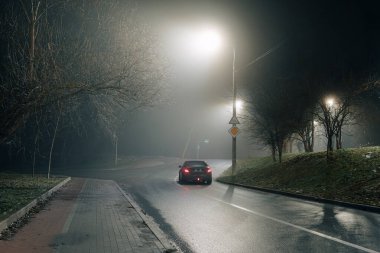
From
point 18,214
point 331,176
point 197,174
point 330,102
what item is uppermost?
point 330,102

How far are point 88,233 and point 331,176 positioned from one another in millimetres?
13261

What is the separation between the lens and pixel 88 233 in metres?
8.60

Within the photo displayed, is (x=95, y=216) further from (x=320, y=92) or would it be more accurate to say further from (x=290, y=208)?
(x=320, y=92)

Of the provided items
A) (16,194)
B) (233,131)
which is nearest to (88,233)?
(16,194)

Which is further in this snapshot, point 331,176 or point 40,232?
point 331,176

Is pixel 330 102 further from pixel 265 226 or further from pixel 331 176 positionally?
pixel 265 226

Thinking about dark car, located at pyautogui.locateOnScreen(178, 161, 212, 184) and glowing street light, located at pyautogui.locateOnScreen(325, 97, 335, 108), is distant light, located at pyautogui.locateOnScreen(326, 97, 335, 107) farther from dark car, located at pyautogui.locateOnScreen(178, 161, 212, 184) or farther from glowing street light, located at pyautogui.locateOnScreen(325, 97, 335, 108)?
dark car, located at pyautogui.locateOnScreen(178, 161, 212, 184)

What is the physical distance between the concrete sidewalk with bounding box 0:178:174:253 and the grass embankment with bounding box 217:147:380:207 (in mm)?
7761

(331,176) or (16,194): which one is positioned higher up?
(331,176)

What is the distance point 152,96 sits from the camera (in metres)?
A: 15.2

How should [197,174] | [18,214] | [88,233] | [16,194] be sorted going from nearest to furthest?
[88,233]
[18,214]
[16,194]
[197,174]

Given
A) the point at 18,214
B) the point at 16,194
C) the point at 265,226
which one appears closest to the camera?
the point at 265,226

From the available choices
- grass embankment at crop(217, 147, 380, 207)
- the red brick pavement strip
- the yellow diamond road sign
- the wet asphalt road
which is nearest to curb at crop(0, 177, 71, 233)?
the red brick pavement strip

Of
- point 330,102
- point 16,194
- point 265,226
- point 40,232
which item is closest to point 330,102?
point 330,102
